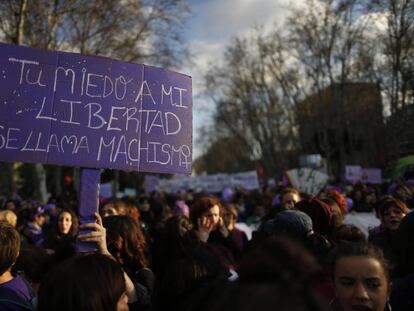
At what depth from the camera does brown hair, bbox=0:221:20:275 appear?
2.47m

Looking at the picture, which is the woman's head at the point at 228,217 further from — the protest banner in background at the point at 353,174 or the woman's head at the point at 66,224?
the protest banner in background at the point at 353,174

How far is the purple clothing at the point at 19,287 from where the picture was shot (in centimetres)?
242

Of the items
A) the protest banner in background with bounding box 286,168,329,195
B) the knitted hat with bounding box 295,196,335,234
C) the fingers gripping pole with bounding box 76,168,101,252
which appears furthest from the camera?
the protest banner in background with bounding box 286,168,329,195

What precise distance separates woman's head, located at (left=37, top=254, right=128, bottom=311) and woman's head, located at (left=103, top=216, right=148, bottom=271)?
122 centimetres

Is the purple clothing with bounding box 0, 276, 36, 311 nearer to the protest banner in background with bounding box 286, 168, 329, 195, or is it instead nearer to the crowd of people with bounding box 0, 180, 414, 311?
the crowd of people with bounding box 0, 180, 414, 311

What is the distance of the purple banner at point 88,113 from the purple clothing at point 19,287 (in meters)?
0.73

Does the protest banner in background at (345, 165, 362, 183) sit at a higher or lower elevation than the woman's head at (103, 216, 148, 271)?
higher

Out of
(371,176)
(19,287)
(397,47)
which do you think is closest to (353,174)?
(371,176)

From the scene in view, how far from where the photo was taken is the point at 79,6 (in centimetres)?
1622

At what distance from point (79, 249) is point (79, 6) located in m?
15.0

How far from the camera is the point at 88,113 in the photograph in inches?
121

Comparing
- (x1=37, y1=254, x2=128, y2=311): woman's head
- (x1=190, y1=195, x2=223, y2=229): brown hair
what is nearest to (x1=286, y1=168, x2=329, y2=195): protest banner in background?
(x1=190, y1=195, x2=223, y2=229): brown hair

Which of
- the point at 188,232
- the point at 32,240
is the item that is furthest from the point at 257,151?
the point at 188,232

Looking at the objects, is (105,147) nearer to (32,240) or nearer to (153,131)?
(153,131)
